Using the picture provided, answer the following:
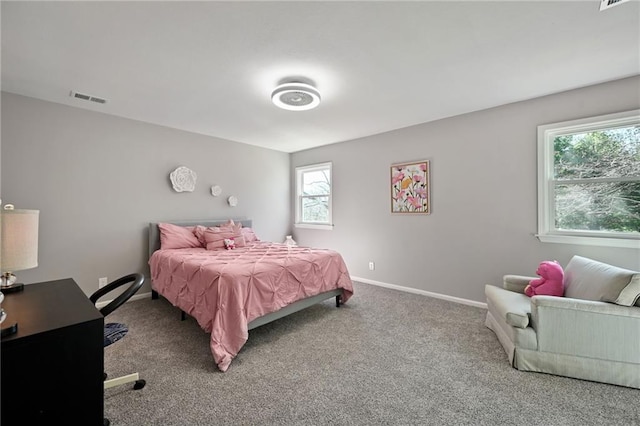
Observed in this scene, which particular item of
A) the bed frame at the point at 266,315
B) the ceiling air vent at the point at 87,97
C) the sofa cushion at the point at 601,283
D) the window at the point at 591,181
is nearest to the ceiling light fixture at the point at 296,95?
the ceiling air vent at the point at 87,97

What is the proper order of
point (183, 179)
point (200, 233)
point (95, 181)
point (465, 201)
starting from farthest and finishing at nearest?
point (183, 179)
point (200, 233)
point (465, 201)
point (95, 181)

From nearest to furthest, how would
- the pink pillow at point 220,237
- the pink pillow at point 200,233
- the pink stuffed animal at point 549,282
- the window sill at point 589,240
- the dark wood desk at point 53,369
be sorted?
the dark wood desk at point 53,369
the pink stuffed animal at point 549,282
the window sill at point 589,240
the pink pillow at point 220,237
the pink pillow at point 200,233

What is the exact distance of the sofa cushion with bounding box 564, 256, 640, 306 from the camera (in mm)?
1912

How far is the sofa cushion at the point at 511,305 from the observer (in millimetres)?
2119

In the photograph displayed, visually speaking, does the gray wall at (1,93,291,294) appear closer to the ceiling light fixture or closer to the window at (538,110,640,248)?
the ceiling light fixture

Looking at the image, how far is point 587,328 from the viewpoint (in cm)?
198

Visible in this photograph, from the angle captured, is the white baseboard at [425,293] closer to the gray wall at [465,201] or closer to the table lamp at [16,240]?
the gray wall at [465,201]

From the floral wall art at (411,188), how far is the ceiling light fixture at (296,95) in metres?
1.85

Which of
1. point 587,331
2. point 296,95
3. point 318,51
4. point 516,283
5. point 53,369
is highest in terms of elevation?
point 318,51

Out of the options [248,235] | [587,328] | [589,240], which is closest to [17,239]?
[248,235]

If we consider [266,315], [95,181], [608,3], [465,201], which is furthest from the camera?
[465,201]

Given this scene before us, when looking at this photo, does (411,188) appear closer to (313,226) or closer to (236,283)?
(313,226)

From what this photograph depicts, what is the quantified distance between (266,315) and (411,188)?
2.66m

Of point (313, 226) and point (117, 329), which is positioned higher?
point (313, 226)
